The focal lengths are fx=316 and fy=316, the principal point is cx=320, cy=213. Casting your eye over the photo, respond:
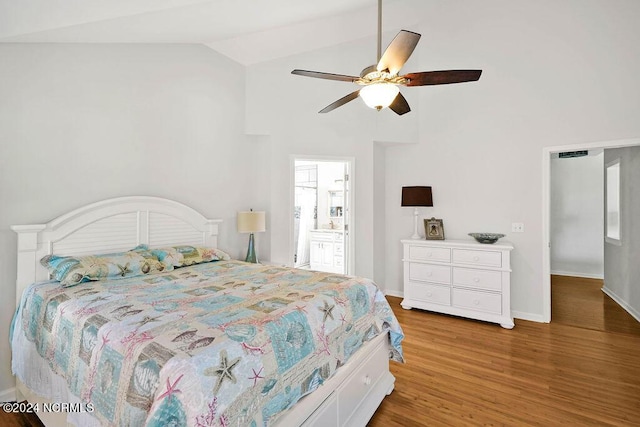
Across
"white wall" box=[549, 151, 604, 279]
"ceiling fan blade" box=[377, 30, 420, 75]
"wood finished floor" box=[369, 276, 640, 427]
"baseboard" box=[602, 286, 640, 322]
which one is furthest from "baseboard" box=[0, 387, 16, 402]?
"white wall" box=[549, 151, 604, 279]

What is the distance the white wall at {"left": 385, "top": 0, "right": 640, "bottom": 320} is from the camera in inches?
134

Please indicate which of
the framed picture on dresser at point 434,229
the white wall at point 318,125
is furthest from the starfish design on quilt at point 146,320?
the framed picture on dresser at point 434,229

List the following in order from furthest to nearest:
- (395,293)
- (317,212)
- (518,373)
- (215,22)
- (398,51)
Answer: (317,212), (395,293), (215,22), (518,373), (398,51)

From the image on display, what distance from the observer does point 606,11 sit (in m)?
3.40

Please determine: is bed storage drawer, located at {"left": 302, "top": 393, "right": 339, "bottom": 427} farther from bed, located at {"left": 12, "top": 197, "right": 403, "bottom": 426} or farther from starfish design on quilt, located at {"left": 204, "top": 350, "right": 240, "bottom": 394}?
starfish design on quilt, located at {"left": 204, "top": 350, "right": 240, "bottom": 394}

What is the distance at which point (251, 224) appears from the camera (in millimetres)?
3816

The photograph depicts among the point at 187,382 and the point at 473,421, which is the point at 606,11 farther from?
the point at 187,382

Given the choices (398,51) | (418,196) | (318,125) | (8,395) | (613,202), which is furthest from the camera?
(613,202)

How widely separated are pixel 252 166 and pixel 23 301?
8.86ft

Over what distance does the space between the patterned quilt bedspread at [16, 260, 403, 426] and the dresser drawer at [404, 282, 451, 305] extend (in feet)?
5.90

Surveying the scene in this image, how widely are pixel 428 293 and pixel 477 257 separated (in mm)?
768

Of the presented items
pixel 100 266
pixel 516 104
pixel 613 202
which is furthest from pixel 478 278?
pixel 100 266

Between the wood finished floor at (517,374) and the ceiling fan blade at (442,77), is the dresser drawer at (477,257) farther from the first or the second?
the ceiling fan blade at (442,77)

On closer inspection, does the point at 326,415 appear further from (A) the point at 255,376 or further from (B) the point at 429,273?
(B) the point at 429,273
